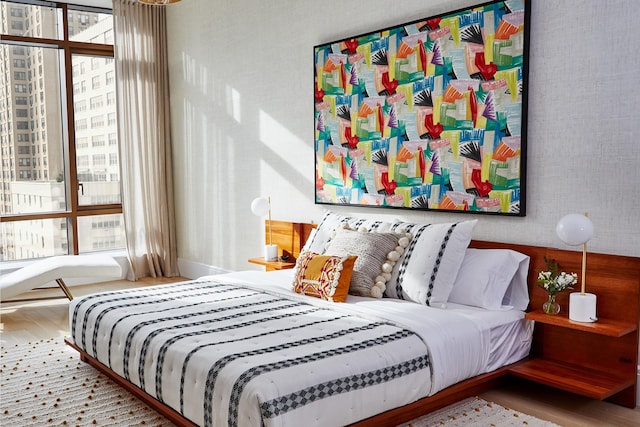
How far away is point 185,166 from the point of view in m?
6.45

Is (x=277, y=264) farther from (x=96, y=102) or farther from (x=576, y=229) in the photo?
(x=96, y=102)

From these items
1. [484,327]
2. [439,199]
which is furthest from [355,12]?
[484,327]

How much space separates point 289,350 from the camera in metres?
2.62

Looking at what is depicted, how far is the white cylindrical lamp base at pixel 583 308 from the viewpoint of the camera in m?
3.01

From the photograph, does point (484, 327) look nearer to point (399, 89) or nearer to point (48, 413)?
point (399, 89)

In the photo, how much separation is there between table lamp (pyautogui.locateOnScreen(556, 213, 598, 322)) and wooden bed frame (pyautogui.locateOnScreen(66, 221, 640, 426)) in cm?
6

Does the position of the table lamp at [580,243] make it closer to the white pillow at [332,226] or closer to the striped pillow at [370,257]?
the striped pillow at [370,257]

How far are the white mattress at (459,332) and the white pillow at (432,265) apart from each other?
81 millimetres

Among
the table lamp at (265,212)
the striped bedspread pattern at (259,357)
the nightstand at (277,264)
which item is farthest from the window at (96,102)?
the striped bedspread pattern at (259,357)

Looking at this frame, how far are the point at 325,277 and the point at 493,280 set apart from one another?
96 cm

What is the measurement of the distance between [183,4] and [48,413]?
4.53 meters

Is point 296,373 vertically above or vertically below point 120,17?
below

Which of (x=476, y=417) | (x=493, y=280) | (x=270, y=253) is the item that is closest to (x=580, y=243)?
(x=493, y=280)

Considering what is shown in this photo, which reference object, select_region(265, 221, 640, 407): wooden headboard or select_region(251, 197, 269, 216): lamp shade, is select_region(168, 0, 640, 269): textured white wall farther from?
select_region(251, 197, 269, 216): lamp shade
